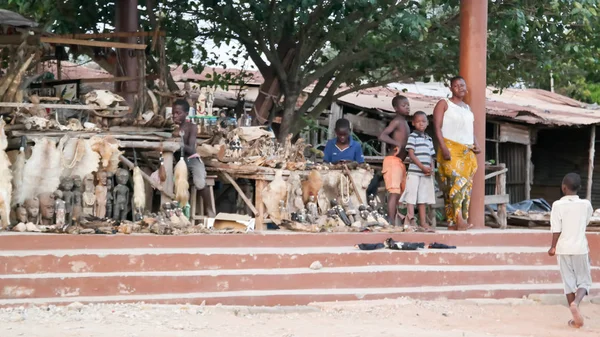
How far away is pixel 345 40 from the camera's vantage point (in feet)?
46.9

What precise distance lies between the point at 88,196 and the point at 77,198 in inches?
5.1

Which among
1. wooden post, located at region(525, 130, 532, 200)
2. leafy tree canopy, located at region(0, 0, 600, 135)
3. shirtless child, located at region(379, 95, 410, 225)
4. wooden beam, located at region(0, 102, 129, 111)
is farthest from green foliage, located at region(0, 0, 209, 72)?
Result: wooden post, located at region(525, 130, 532, 200)

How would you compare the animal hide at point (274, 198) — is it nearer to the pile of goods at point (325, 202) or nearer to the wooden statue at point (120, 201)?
the pile of goods at point (325, 202)

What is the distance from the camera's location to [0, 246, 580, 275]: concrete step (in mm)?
8445

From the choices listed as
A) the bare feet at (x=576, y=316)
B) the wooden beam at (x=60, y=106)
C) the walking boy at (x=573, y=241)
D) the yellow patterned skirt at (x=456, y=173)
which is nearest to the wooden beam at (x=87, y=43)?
the wooden beam at (x=60, y=106)

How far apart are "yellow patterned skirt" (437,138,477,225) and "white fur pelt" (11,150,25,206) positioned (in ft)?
15.0

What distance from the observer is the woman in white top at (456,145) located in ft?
35.0

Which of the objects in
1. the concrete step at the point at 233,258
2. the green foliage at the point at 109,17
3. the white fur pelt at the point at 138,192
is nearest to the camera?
the concrete step at the point at 233,258

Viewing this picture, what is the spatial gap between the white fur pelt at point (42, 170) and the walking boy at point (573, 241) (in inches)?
197

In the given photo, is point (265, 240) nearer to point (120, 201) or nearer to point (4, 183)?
point (120, 201)

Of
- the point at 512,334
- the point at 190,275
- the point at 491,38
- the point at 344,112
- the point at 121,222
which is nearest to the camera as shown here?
the point at 512,334

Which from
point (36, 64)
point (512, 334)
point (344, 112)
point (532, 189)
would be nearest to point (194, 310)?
point (512, 334)

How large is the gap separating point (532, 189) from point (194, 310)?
14.1 metres

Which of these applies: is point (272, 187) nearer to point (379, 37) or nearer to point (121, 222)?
point (121, 222)
